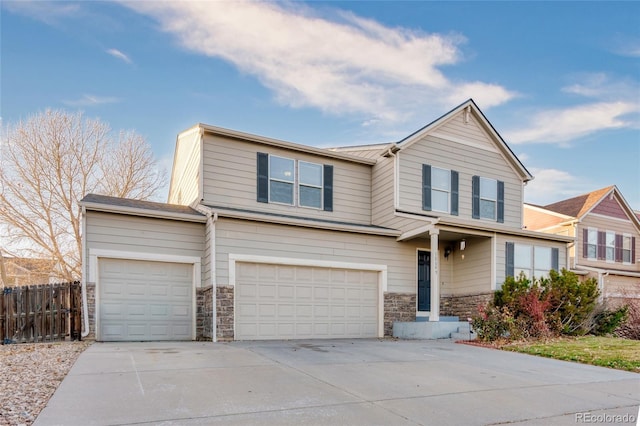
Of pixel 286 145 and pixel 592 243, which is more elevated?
pixel 286 145

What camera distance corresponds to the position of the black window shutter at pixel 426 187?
15.6 m

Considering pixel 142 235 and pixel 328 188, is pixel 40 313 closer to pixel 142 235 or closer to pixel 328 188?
pixel 142 235

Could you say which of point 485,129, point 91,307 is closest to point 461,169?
point 485,129

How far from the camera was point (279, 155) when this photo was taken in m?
14.6

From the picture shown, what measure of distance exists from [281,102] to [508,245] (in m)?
9.02

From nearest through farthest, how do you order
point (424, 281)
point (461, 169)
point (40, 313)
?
point (40, 313), point (424, 281), point (461, 169)

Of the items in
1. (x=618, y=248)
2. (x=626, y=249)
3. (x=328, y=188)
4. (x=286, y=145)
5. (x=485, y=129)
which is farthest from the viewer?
(x=626, y=249)

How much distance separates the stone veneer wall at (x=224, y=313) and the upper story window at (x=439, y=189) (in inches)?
281

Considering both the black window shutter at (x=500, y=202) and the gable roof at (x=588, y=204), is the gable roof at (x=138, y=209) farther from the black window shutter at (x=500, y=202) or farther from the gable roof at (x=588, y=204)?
the gable roof at (x=588, y=204)

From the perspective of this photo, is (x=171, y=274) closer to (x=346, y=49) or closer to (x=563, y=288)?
(x=346, y=49)

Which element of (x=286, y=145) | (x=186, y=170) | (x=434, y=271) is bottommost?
(x=434, y=271)

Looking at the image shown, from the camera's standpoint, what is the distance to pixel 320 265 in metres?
13.4

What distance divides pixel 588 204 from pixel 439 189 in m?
11.8

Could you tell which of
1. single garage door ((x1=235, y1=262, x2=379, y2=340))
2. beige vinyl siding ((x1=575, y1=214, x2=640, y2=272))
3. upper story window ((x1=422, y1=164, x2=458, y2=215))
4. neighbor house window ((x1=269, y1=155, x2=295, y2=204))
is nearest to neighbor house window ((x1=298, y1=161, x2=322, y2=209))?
neighbor house window ((x1=269, y1=155, x2=295, y2=204))
